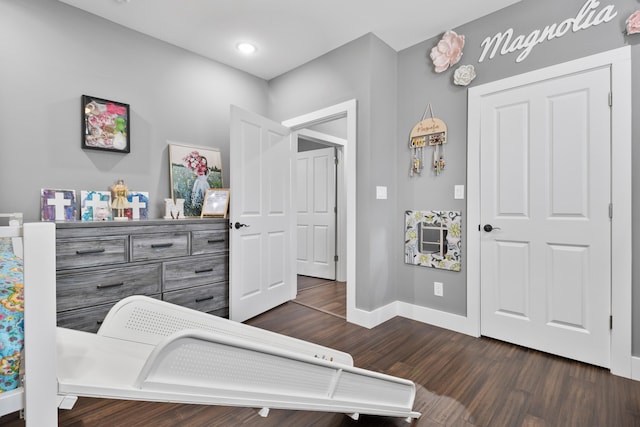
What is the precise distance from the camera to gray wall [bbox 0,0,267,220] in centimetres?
225

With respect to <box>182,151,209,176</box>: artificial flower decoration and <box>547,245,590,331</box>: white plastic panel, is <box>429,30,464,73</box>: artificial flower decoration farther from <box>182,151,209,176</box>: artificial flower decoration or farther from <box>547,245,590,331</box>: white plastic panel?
<box>182,151,209,176</box>: artificial flower decoration

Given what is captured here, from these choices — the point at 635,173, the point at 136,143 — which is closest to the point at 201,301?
the point at 136,143

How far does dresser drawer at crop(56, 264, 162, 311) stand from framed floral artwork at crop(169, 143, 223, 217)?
2.80 ft

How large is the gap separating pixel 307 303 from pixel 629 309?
270 centimetres

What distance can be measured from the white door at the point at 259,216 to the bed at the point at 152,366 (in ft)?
5.16

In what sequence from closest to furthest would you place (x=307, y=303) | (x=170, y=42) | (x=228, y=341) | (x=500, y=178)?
(x=228, y=341), (x=500, y=178), (x=170, y=42), (x=307, y=303)

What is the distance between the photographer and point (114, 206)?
2.60m

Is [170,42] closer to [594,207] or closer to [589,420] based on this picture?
[594,207]

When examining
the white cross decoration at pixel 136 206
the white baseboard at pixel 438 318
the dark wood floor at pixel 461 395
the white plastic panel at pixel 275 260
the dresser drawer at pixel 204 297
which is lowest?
the dark wood floor at pixel 461 395

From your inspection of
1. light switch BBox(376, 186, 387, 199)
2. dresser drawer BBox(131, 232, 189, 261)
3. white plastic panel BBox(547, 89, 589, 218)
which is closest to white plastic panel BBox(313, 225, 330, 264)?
light switch BBox(376, 186, 387, 199)

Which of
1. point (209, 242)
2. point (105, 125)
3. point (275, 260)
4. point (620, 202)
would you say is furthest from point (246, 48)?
point (620, 202)

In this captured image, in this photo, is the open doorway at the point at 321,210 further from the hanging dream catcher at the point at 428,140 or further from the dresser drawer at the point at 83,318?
the dresser drawer at the point at 83,318

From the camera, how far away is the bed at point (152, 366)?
0.68 meters

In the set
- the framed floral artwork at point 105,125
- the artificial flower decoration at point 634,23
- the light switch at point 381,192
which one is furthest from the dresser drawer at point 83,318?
the artificial flower decoration at point 634,23
